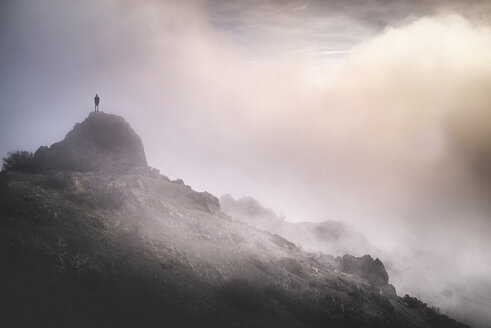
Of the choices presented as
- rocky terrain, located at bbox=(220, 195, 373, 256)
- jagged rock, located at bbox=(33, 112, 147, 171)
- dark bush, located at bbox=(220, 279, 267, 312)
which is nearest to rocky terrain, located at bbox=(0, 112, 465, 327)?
dark bush, located at bbox=(220, 279, 267, 312)

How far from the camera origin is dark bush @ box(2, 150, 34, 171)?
63.8ft

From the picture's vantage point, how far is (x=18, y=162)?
19703 millimetres

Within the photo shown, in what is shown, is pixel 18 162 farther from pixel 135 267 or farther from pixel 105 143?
pixel 135 267

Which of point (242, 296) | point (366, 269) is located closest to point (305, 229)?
point (366, 269)

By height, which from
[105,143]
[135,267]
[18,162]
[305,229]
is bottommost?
[135,267]

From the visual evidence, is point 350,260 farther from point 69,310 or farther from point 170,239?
point 69,310

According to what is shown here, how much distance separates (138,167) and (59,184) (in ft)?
42.9

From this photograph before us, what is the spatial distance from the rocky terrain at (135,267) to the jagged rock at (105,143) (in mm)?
4097

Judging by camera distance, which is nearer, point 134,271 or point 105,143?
point 134,271

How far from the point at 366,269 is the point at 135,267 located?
29781 mm

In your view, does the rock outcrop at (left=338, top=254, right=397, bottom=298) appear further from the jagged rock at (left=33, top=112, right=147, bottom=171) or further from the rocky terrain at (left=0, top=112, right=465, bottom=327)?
the jagged rock at (left=33, top=112, right=147, bottom=171)

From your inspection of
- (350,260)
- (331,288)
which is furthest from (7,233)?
(350,260)

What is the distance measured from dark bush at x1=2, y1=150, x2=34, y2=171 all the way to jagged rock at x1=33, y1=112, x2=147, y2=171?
4831 millimetres

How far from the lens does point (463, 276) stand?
432ft
